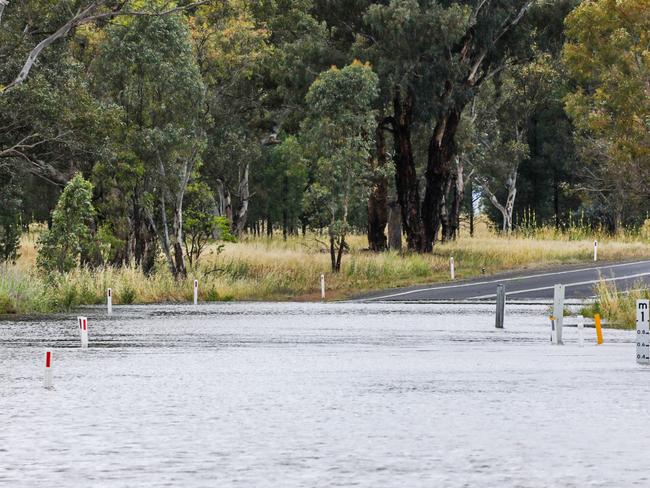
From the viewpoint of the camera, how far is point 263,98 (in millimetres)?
67500

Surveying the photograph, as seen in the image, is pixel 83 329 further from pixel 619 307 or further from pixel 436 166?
pixel 436 166

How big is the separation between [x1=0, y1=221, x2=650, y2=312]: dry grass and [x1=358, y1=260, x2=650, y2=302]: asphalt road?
1894mm

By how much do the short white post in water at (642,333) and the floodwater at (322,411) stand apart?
458mm

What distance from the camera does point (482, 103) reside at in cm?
8319

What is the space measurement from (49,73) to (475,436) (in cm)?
3691

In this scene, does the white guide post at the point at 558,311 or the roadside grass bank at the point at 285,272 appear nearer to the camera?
the white guide post at the point at 558,311

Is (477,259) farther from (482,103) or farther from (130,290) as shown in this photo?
(482,103)

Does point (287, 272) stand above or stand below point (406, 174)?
below

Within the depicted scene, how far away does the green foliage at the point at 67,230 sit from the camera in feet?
138

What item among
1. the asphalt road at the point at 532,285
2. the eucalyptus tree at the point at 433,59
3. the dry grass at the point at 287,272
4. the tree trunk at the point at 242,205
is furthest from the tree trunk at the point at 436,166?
the tree trunk at the point at 242,205

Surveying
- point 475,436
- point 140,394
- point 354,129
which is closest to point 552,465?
point 475,436

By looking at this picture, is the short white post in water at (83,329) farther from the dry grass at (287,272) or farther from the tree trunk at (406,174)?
the tree trunk at (406,174)

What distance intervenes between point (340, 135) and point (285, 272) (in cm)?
599

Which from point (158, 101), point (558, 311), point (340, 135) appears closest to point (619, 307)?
point (558, 311)
